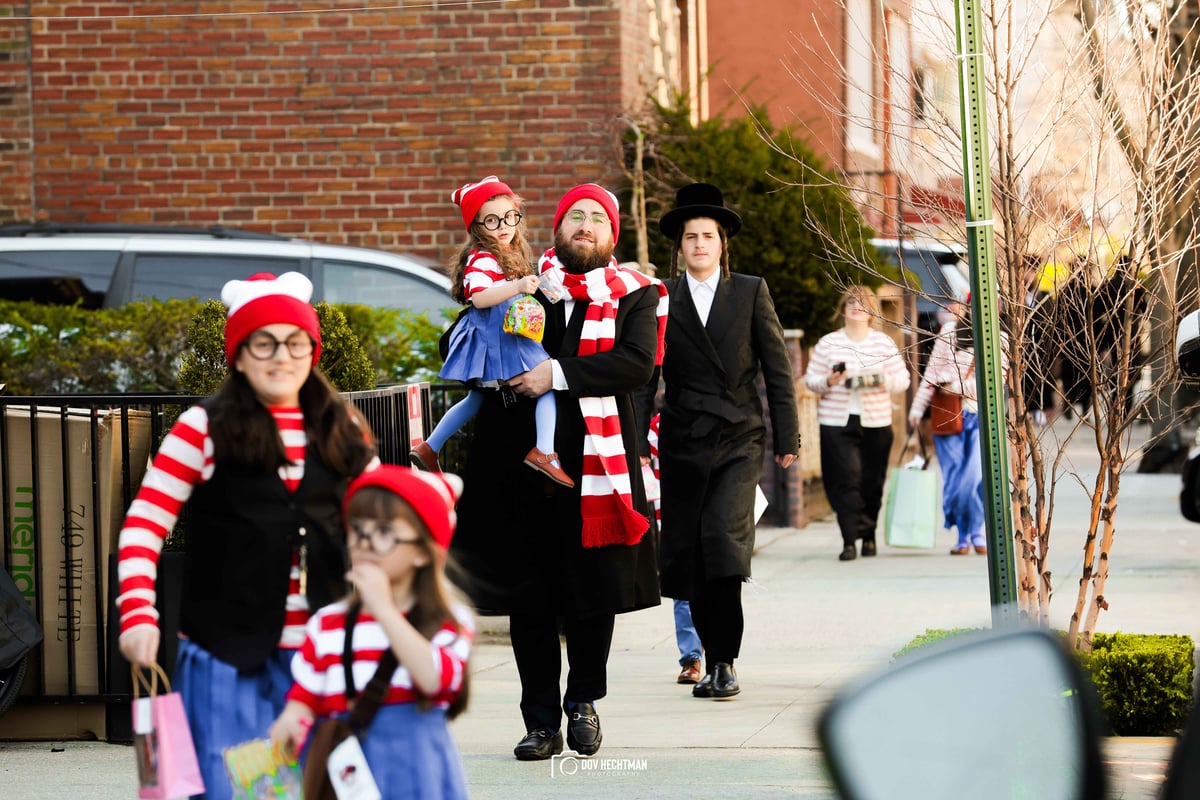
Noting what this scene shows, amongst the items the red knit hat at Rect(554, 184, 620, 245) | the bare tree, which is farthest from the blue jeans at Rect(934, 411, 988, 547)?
the red knit hat at Rect(554, 184, 620, 245)

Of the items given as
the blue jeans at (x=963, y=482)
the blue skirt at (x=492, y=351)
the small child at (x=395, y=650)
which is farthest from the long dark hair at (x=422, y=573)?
the blue jeans at (x=963, y=482)

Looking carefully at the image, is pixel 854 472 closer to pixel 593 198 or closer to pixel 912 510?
pixel 912 510

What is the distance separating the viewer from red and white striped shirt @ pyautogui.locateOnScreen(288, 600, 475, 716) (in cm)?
341

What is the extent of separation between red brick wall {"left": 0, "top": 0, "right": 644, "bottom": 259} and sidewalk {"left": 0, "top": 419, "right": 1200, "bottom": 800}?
361 centimetres

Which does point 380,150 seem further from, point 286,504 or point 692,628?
point 286,504

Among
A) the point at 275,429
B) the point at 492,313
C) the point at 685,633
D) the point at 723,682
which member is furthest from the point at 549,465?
the point at 275,429

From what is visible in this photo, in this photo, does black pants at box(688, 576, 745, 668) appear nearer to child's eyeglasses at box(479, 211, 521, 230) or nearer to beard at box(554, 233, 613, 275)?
beard at box(554, 233, 613, 275)

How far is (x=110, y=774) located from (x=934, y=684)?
4690mm

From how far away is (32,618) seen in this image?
6297mm

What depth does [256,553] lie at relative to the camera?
381 cm

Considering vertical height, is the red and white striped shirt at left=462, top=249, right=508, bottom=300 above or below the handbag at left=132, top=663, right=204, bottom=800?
above

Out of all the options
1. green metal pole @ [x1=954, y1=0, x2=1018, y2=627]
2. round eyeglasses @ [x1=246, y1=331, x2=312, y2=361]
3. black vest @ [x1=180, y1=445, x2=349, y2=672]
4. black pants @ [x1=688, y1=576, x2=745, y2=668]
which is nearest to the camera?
black vest @ [x1=180, y1=445, x2=349, y2=672]

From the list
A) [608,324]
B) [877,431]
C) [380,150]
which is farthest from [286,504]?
[380,150]

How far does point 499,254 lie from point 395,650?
9.91 ft
